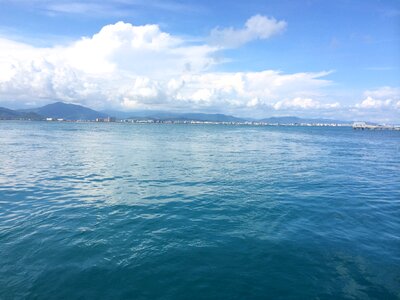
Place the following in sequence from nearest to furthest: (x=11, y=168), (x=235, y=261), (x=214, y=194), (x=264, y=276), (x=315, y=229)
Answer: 1. (x=264, y=276)
2. (x=235, y=261)
3. (x=315, y=229)
4. (x=214, y=194)
5. (x=11, y=168)

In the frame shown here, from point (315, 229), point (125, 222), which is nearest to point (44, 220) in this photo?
point (125, 222)

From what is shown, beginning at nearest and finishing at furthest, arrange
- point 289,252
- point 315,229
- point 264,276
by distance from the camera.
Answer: point 264,276 → point 289,252 → point 315,229

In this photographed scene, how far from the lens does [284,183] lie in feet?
103

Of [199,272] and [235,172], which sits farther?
[235,172]

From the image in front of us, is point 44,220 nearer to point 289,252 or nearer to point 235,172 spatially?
point 289,252

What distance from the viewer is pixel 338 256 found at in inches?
574

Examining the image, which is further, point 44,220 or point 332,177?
point 332,177

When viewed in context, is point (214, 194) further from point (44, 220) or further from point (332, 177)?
point (332, 177)

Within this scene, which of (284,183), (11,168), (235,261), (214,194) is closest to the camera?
(235,261)

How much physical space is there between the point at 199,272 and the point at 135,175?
22.8 m

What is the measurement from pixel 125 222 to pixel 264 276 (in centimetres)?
998

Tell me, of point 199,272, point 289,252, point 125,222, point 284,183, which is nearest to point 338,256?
point 289,252

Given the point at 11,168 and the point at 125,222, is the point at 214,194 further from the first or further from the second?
the point at 11,168

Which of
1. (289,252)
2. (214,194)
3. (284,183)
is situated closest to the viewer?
(289,252)
